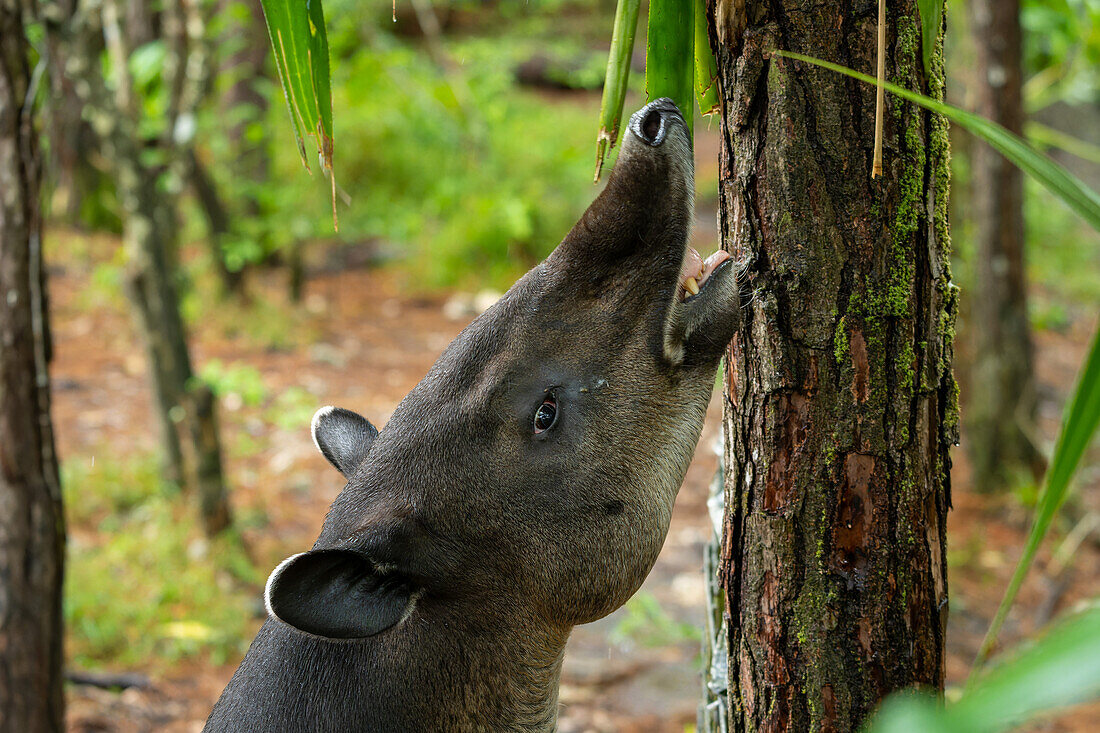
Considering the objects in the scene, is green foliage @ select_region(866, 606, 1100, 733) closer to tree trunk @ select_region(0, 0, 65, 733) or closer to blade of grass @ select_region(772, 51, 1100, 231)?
blade of grass @ select_region(772, 51, 1100, 231)

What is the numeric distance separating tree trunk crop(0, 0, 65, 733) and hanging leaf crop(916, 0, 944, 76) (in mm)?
2856

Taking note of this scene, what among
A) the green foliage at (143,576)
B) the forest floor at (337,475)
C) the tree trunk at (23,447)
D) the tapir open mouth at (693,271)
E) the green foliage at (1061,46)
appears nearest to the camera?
the tapir open mouth at (693,271)

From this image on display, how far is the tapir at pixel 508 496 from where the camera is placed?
206cm

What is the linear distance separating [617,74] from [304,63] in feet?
1.90

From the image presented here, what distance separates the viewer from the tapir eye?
2.13 meters

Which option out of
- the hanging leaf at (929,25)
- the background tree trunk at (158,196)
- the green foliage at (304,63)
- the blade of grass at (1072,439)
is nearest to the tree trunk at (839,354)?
the hanging leaf at (929,25)

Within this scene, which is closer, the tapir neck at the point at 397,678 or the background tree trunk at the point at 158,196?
the tapir neck at the point at 397,678

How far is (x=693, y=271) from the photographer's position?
2018 millimetres

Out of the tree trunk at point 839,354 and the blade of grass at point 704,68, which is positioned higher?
the blade of grass at point 704,68

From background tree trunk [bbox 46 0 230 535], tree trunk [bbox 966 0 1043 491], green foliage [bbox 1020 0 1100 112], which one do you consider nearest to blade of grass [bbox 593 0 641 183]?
background tree trunk [bbox 46 0 230 535]

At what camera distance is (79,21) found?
179 inches

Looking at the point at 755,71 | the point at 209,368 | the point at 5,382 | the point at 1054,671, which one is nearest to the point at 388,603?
the point at 755,71

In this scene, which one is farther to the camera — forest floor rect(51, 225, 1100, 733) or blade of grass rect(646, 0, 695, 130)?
forest floor rect(51, 225, 1100, 733)

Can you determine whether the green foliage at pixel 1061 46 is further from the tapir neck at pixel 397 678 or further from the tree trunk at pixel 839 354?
the tapir neck at pixel 397 678
